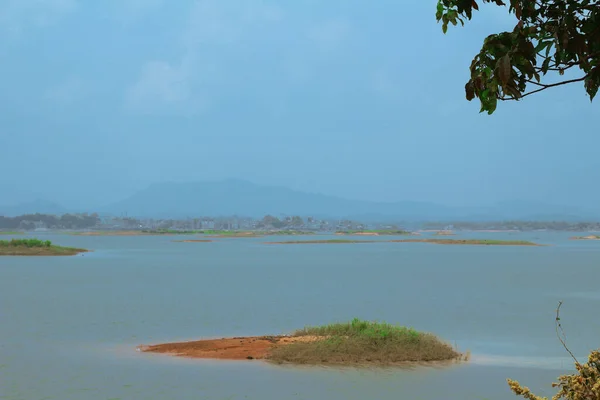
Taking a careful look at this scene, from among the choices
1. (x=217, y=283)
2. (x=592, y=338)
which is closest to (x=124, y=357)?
(x=592, y=338)

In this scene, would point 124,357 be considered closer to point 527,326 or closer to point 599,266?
point 527,326

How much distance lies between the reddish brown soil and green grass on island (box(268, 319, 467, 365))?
0.81m

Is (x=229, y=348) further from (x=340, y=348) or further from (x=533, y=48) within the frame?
(x=533, y=48)

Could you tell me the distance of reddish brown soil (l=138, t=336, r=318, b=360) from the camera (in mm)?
24000

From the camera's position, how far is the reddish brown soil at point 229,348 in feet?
78.7

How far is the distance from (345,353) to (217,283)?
47631 mm

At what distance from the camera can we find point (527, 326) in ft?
123

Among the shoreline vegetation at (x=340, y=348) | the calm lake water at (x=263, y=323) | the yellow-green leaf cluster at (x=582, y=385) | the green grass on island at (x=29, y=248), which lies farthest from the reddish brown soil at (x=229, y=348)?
the green grass on island at (x=29, y=248)

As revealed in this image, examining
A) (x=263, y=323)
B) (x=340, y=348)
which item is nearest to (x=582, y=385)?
(x=340, y=348)

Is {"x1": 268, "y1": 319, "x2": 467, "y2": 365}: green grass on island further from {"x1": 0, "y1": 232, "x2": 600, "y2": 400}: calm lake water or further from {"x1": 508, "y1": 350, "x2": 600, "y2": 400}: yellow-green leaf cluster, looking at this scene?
{"x1": 508, "y1": 350, "x2": 600, "y2": 400}: yellow-green leaf cluster

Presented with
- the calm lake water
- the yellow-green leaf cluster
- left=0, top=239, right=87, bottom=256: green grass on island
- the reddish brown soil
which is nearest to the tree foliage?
the yellow-green leaf cluster

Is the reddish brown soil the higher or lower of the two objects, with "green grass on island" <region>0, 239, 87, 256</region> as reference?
lower

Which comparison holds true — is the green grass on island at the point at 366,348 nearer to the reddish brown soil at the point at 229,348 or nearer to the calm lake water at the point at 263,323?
the calm lake water at the point at 263,323

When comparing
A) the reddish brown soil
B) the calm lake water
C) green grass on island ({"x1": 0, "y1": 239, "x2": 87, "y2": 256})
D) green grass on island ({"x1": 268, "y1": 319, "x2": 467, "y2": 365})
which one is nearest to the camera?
the calm lake water
